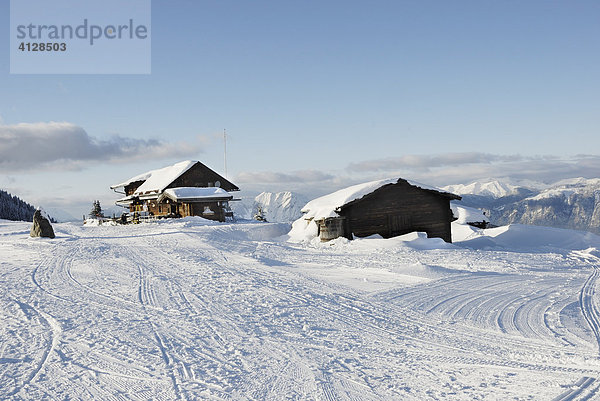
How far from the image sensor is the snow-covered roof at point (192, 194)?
39884 mm

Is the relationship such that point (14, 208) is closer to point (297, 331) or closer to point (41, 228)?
point (41, 228)

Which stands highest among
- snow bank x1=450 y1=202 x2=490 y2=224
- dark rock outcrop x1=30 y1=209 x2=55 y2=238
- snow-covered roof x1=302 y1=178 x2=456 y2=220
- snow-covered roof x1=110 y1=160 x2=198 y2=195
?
snow-covered roof x1=110 y1=160 x2=198 y2=195

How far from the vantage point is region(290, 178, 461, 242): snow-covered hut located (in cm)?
2389

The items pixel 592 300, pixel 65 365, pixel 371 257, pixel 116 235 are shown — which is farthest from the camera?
pixel 116 235

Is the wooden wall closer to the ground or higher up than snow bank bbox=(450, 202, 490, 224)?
higher up

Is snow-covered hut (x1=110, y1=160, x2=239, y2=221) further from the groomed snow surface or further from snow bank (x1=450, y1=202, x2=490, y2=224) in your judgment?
the groomed snow surface

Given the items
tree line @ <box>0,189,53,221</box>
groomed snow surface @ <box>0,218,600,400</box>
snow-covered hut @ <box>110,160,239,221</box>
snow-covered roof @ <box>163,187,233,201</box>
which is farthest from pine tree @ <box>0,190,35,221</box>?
groomed snow surface @ <box>0,218,600,400</box>

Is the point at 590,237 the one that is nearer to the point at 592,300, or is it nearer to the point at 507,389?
the point at 592,300

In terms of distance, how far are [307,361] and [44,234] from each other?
24252mm

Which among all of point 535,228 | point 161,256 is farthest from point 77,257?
point 535,228

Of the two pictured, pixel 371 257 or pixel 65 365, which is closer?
pixel 65 365

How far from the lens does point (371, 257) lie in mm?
16609

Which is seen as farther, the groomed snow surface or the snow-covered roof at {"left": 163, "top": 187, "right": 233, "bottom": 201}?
the snow-covered roof at {"left": 163, "top": 187, "right": 233, "bottom": 201}

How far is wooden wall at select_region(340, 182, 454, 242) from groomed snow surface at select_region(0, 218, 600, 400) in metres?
9.50
